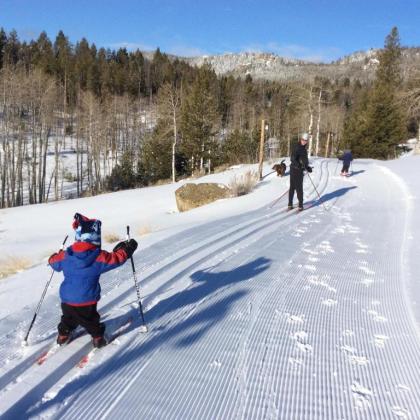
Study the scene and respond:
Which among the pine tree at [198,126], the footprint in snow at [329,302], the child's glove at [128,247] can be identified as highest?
the pine tree at [198,126]

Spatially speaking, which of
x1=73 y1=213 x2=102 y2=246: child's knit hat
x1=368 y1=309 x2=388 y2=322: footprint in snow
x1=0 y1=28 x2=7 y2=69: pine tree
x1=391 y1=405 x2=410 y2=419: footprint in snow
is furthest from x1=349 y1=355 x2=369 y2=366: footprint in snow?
x1=0 y1=28 x2=7 y2=69: pine tree

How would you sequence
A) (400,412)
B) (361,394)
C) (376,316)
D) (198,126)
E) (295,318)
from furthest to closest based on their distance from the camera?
(198,126) < (376,316) < (295,318) < (361,394) < (400,412)

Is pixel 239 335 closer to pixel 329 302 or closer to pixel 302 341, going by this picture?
pixel 302 341

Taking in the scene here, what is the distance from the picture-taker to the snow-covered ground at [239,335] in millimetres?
2906

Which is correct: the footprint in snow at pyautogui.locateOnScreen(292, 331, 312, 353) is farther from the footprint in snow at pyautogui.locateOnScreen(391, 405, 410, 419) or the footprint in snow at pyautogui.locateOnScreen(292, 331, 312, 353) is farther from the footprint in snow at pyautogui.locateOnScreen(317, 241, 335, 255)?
the footprint in snow at pyautogui.locateOnScreen(317, 241, 335, 255)

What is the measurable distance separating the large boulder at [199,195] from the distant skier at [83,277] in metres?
12.1

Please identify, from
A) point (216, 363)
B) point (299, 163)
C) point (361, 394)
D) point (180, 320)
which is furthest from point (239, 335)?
point (299, 163)

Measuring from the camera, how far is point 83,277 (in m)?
3.51

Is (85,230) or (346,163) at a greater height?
(346,163)

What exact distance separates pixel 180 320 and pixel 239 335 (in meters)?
0.65

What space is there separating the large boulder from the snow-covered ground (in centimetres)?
748

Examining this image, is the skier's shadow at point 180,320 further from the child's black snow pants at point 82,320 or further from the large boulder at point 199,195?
the large boulder at point 199,195

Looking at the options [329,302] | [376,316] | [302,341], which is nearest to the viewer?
[302,341]

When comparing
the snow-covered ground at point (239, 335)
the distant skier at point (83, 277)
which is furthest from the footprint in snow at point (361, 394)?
the distant skier at point (83, 277)
